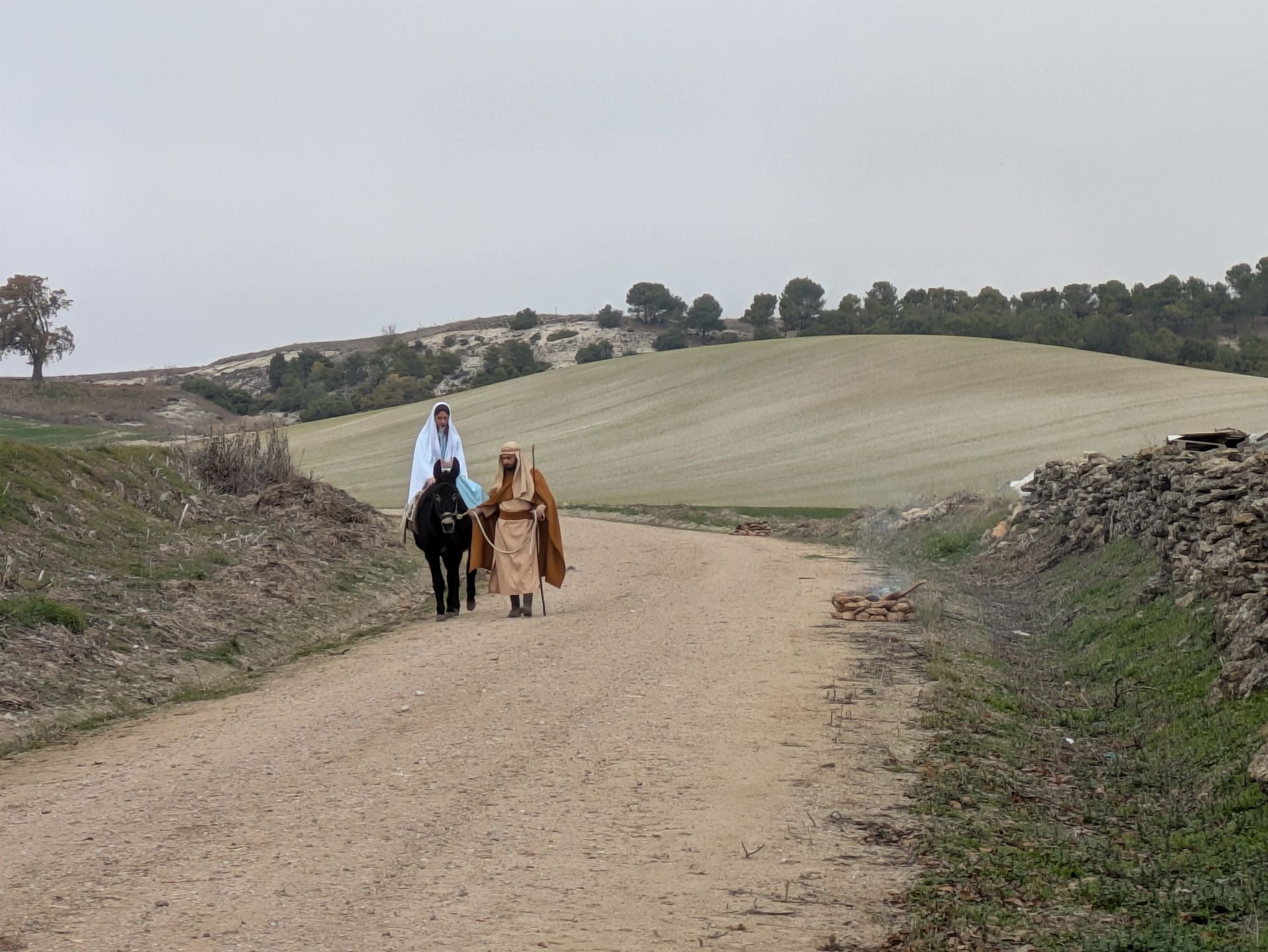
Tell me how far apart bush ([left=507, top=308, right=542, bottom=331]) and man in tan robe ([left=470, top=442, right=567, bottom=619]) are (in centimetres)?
13011

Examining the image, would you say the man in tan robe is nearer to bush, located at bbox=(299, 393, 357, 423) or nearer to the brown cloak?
the brown cloak

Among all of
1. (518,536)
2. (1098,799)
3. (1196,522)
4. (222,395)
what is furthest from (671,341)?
(1098,799)

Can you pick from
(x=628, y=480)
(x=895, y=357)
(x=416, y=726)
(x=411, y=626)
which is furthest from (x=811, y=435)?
(x=416, y=726)

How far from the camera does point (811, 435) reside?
56.5m

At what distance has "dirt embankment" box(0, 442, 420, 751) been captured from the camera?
443 inches

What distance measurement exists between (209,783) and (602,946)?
350cm

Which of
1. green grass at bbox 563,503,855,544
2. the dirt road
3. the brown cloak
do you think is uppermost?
the brown cloak

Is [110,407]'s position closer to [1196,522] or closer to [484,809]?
[1196,522]

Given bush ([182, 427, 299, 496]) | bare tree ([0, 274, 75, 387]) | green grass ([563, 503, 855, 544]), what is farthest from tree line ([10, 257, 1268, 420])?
bush ([182, 427, 299, 496])

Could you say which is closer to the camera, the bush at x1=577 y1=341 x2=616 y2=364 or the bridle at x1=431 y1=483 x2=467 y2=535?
the bridle at x1=431 y1=483 x2=467 y2=535

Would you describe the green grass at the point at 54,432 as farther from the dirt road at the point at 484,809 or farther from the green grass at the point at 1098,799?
the green grass at the point at 1098,799

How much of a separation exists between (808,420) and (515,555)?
45557mm

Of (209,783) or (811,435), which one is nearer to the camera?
(209,783)

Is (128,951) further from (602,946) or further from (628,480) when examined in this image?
(628,480)
